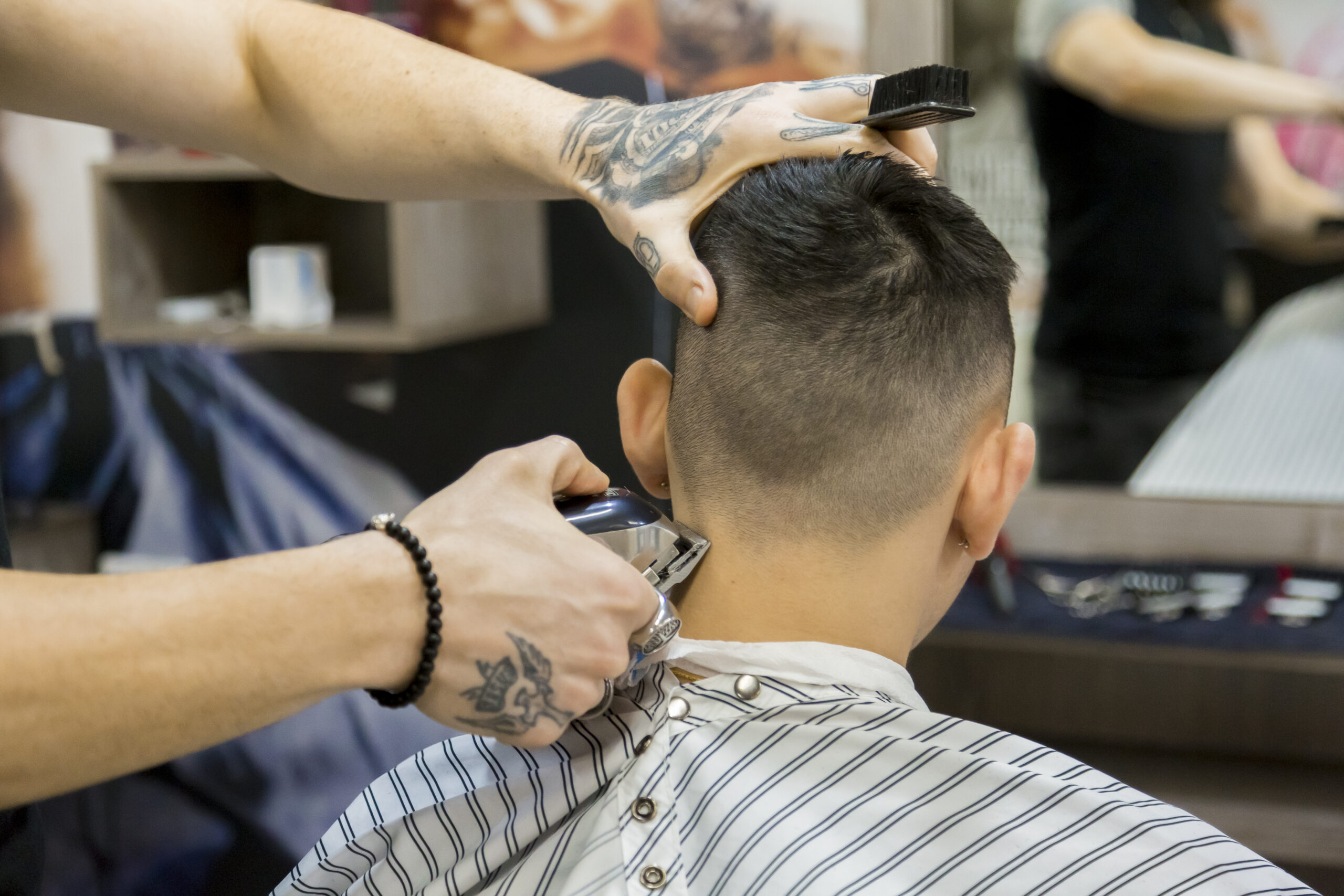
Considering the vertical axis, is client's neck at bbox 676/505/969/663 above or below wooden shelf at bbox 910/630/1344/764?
above

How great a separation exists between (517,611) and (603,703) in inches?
9.0

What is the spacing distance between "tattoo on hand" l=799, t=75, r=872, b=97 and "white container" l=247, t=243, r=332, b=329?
149cm

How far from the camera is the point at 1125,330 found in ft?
6.95

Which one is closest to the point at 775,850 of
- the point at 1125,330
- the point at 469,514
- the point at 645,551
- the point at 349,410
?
the point at 645,551

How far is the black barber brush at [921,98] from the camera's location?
980mm

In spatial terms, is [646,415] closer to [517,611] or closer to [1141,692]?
[517,611]

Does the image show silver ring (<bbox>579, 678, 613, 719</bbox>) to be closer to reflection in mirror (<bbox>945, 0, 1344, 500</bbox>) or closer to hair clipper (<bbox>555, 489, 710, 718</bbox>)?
hair clipper (<bbox>555, 489, 710, 718</bbox>)

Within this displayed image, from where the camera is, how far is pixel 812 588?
1.06 m

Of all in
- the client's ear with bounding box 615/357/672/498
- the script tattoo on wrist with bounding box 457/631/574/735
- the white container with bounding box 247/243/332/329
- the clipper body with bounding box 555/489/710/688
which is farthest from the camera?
the white container with bounding box 247/243/332/329

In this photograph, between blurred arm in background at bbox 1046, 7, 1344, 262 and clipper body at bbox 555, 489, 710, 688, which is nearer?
clipper body at bbox 555, 489, 710, 688

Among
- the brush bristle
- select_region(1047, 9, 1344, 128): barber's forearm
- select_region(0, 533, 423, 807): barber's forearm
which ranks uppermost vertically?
select_region(1047, 9, 1344, 128): barber's forearm

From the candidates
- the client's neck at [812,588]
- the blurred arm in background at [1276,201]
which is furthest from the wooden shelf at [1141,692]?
the client's neck at [812,588]

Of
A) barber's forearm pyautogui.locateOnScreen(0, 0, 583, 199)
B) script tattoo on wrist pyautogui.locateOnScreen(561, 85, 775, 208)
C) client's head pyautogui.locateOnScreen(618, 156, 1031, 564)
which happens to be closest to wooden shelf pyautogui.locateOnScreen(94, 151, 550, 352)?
barber's forearm pyautogui.locateOnScreen(0, 0, 583, 199)

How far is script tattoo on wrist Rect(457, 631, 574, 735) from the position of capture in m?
0.84
